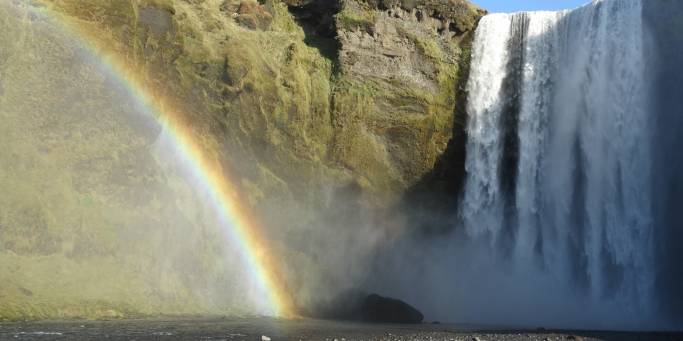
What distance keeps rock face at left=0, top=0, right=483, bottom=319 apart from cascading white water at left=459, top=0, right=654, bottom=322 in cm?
234

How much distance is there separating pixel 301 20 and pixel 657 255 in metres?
20.5

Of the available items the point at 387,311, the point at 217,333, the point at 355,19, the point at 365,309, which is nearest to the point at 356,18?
the point at 355,19

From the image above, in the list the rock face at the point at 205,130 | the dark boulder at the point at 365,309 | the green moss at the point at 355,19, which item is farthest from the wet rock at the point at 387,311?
the green moss at the point at 355,19

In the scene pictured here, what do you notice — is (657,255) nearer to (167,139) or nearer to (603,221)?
(603,221)

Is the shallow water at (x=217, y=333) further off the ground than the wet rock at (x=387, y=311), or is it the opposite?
the wet rock at (x=387, y=311)

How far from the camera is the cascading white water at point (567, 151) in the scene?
91.5 feet

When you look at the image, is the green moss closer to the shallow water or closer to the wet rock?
the wet rock

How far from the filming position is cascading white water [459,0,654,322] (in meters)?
27.9

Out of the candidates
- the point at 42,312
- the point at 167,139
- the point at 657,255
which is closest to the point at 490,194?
the point at 657,255

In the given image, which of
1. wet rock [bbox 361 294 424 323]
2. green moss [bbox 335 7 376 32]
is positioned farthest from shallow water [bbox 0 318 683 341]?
green moss [bbox 335 7 376 32]

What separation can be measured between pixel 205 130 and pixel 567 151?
16.2 metres

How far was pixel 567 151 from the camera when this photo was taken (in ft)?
99.7

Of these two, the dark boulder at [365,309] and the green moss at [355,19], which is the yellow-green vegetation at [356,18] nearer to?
the green moss at [355,19]

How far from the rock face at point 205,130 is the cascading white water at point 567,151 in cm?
234
